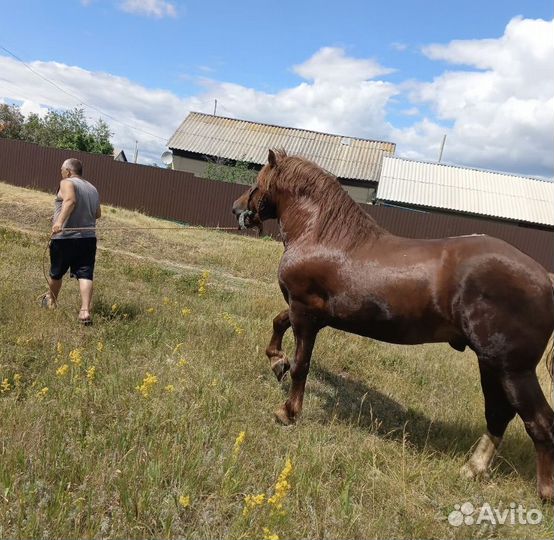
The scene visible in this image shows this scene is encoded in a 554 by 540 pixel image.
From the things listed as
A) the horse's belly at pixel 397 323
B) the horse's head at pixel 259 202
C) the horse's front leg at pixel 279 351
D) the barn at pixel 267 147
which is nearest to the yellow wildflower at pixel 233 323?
the horse's front leg at pixel 279 351

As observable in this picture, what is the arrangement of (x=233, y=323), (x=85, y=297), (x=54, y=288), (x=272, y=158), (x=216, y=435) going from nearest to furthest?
(x=216, y=435), (x=272, y=158), (x=85, y=297), (x=54, y=288), (x=233, y=323)

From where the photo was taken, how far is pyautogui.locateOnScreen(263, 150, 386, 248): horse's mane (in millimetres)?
3814

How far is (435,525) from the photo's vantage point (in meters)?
2.78

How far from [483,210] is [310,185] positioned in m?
27.3

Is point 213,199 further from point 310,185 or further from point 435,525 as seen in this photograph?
point 435,525

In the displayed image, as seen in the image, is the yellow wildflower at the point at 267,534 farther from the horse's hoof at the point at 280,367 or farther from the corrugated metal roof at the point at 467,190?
Result: the corrugated metal roof at the point at 467,190

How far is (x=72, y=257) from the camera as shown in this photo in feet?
18.2

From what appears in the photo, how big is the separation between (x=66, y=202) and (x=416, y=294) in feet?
13.3

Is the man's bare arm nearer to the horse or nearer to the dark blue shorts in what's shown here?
the dark blue shorts

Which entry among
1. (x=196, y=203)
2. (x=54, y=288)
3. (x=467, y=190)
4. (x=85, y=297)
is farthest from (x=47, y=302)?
(x=467, y=190)

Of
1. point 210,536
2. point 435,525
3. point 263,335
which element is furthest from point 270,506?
point 263,335

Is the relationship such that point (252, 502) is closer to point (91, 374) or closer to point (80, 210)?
point (91, 374)

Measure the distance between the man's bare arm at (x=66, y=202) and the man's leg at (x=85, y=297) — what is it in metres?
0.66

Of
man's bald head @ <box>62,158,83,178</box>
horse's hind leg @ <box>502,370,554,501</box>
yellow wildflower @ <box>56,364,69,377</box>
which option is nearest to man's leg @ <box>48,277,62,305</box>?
man's bald head @ <box>62,158,83,178</box>
